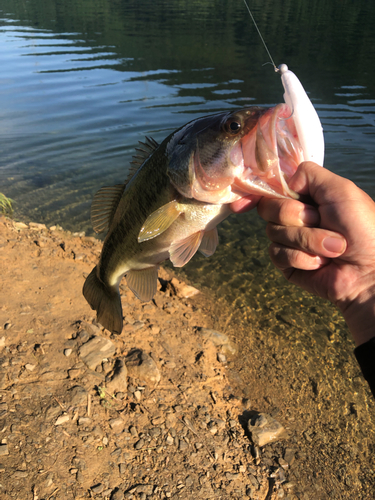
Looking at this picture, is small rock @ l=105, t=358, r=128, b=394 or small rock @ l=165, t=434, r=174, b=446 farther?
small rock @ l=105, t=358, r=128, b=394

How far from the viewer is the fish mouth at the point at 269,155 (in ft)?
6.96

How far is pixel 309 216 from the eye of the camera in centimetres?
239

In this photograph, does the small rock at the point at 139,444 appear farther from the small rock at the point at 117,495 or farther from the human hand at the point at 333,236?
the human hand at the point at 333,236

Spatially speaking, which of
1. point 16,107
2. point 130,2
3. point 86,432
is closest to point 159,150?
point 86,432

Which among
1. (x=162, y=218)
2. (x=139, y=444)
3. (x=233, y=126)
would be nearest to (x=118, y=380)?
(x=139, y=444)

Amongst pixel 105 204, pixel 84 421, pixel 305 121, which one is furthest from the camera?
pixel 84 421

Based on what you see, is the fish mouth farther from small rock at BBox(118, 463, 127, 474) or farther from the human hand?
small rock at BBox(118, 463, 127, 474)

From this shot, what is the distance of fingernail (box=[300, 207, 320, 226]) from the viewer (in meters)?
2.38

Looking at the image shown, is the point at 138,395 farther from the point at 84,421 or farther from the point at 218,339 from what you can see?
the point at 218,339

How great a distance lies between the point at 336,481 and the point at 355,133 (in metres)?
10.2

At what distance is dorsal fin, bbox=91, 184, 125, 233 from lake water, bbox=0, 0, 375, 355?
298 centimetres

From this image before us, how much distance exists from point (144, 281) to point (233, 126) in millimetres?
1448

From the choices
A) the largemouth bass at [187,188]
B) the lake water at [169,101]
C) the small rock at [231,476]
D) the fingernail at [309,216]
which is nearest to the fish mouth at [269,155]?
the largemouth bass at [187,188]

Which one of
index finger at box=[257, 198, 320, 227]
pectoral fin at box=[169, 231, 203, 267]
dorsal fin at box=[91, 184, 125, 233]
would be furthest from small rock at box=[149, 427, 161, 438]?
index finger at box=[257, 198, 320, 227]
